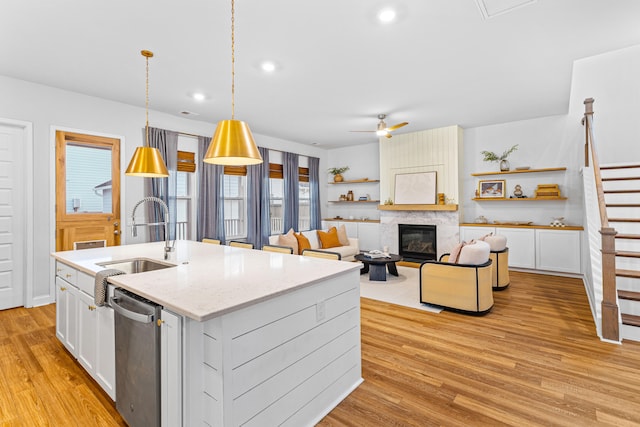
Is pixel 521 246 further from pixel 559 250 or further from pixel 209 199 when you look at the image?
pixel 209 199

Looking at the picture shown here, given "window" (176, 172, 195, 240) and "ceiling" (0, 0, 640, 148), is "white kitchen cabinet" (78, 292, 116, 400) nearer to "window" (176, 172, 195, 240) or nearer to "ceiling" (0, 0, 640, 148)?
"ceiling" (0, 0, 640, 148)

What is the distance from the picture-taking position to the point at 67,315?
2564mm

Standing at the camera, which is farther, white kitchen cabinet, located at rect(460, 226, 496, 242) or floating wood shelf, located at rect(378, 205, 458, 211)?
floating wood shelf, located at rect(378, 205, 458, 211)

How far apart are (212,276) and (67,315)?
62.6 inches

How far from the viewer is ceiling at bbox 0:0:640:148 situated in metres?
2.51

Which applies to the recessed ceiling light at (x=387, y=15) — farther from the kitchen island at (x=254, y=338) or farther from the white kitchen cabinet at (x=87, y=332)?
the white kitchen cabinet at (x=87, y=332)

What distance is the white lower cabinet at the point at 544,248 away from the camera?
5.11 meters

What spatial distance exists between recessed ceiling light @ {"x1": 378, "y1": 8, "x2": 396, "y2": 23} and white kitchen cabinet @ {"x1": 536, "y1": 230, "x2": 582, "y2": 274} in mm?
4651

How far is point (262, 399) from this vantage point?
1.52m

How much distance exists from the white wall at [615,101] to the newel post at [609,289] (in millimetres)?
2268

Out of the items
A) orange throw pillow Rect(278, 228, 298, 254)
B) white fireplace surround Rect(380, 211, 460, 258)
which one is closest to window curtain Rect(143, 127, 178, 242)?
orange throw pillow Rect(278, 228, 298, 254)

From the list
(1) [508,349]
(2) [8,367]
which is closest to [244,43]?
(2) [8,367]

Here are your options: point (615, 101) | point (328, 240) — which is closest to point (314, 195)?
point (328, 240)

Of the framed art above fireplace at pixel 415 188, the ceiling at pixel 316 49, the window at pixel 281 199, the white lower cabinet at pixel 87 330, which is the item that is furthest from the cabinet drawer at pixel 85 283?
the framed art above fireplace at pixel 415 188
